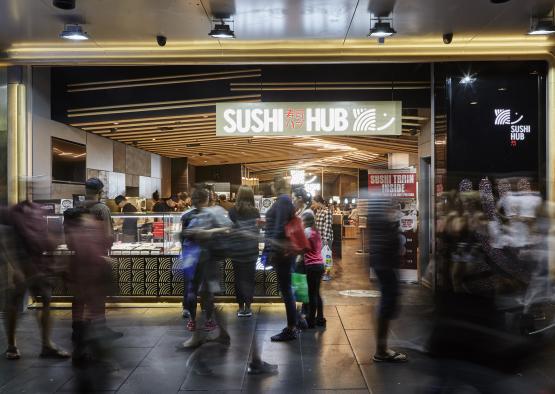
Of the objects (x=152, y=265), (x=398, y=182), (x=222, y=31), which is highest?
(x=222, y=31)

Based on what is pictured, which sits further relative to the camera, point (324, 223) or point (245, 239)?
point (324, 223)

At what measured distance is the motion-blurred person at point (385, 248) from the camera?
482 centimetres

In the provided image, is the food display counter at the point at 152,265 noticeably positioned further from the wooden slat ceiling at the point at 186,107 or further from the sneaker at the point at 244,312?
the wooden slat ceiling at the point at 186,107

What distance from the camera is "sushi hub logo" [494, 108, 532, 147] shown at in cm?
745

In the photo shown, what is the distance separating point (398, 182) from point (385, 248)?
5147mm

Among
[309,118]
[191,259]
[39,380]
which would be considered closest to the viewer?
[39,380]

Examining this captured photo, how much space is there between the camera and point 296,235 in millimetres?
5578

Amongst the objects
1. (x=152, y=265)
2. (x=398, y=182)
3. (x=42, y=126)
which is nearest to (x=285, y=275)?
(x=152, y=265)

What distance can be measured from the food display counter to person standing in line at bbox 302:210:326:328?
1373mm

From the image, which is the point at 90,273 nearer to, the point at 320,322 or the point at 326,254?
the point at 320,322

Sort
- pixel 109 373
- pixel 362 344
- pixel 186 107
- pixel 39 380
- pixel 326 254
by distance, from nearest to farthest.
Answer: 1. pixel 39 380
2. pixel 109 373
3. pixel 362 344
4. pixel 186 107
5. pixel 326 254

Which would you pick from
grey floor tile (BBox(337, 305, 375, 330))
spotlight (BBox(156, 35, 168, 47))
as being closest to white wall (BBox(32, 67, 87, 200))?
spotlight (BBox(156, 35, 168, 47))

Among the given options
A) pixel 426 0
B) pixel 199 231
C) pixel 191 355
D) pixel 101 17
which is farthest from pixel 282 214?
pixel 101 17

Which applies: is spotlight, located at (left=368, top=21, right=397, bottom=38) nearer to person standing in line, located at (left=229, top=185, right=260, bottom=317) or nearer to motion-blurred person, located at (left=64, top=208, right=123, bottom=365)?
person standing in line, located at (left=229, top=185, right=260, bottom=317)
